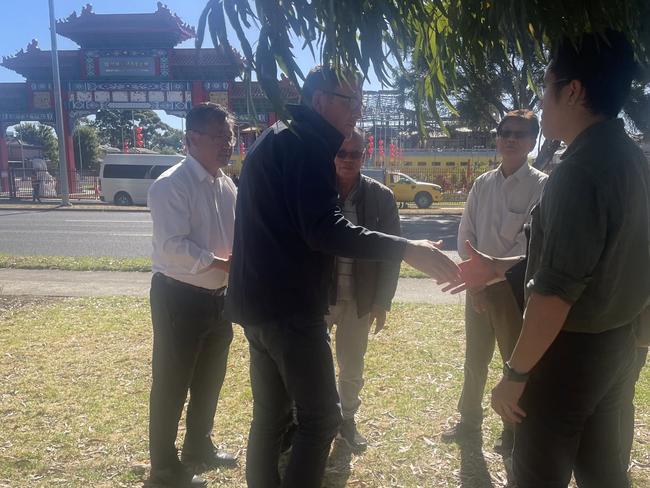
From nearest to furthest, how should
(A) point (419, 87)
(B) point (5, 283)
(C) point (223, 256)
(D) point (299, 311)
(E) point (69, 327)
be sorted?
(A) point (419, 87) → (D) point (299, 311) → (C) point (223, 256) → (E) point (69, 327) → (B) point (5, 283)

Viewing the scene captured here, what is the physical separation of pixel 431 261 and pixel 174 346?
1.44 m

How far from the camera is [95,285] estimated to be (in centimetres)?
750

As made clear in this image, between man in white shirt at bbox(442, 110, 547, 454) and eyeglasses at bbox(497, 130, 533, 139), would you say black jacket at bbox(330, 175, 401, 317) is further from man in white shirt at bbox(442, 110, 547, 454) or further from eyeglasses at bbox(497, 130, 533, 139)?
eyeglasses at bbox(497, 130, 533, 139)

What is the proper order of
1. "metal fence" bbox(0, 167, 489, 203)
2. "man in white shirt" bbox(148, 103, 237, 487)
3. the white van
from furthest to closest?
"metal fence" bbox(0, 167, 489, 203), the white van, "man in white shirt" bbox(148, 103, 237, 487)

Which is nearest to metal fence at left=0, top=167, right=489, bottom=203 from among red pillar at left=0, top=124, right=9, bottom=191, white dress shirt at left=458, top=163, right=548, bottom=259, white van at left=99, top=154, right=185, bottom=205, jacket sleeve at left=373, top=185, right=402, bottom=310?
red pillar at left=0, top=124, right=9, bottom=191

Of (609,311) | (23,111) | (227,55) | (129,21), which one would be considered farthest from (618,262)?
(23,111)

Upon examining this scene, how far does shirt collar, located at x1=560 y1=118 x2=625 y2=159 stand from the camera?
1.70m

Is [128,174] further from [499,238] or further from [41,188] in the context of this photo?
[499,238]

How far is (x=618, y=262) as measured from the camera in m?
1.68

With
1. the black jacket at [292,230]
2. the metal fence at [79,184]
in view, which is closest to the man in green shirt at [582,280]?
the black jacket at [292,230]

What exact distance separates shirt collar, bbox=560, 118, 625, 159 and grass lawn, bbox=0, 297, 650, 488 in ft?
6.50

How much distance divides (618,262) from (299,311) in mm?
1116

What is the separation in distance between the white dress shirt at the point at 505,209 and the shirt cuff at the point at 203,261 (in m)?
1.43

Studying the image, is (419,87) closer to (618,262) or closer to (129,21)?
(618,262)
